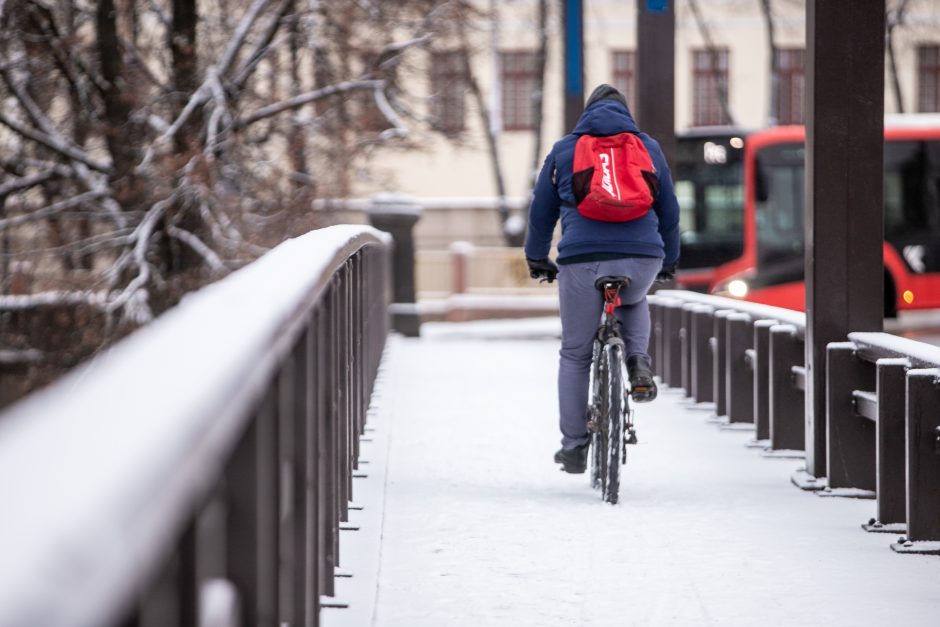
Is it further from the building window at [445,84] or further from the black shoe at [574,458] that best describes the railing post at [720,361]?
the building window at [445,84]

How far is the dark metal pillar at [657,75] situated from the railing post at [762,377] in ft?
16.3

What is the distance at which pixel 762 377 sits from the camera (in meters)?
9.02

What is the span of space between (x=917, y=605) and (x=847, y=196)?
9.28 feet

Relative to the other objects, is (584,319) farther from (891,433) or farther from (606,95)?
(891,433)

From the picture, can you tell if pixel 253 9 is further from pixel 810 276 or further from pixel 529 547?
pixel 529 547

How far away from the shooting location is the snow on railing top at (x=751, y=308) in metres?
8.66

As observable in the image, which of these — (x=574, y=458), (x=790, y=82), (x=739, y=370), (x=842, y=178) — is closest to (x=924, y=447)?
(x=574, y=458)

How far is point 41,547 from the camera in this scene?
1.03m

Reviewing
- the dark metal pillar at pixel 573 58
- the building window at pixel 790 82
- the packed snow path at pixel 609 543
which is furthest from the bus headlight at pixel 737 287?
the building window at pixel 790 82

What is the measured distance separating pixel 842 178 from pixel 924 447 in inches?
77.6

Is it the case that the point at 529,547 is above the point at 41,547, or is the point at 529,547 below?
below

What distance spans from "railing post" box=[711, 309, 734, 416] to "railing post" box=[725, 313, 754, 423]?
0.16 metres

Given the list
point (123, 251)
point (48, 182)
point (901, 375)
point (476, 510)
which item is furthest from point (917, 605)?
point (48, 182)

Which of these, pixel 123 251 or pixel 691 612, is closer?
pixel 691 612
